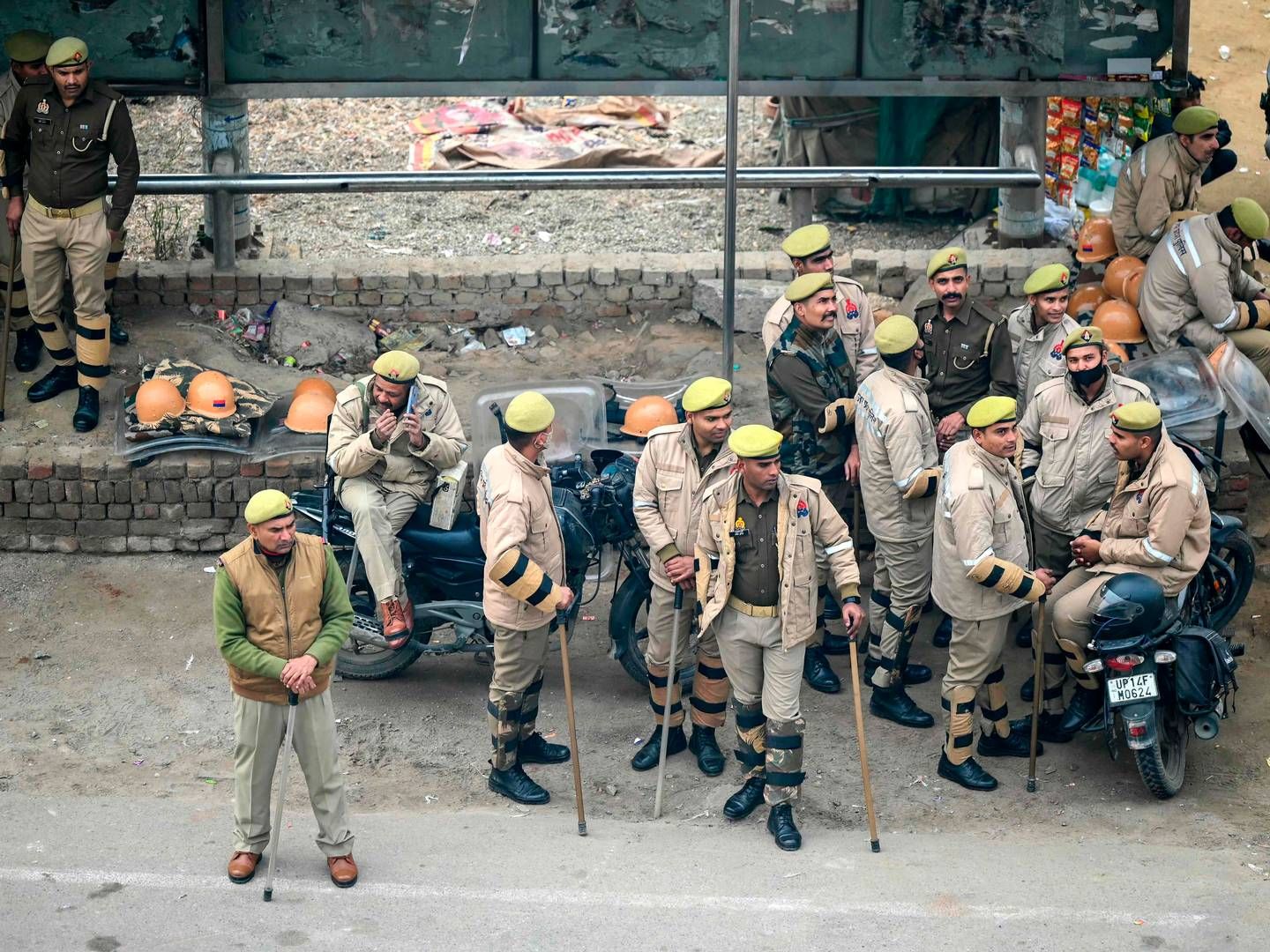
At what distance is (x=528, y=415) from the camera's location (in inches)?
277

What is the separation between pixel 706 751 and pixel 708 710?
7.6 inches

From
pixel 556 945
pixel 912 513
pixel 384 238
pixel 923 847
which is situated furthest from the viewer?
pixel 384 238

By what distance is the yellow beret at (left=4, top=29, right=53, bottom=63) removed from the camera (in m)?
9.52

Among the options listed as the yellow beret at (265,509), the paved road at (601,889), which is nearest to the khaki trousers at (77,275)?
the paved road at (601,889)

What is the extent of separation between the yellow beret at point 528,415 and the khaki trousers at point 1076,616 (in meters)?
2.46

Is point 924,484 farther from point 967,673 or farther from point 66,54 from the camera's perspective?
point 66,54

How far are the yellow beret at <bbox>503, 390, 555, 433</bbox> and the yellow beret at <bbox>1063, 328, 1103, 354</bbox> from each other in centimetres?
250

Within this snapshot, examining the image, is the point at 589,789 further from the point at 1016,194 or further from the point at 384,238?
the point at 384,238

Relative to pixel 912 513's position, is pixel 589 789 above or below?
below

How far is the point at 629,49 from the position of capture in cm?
1060

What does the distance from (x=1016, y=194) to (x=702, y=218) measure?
342 centimetres

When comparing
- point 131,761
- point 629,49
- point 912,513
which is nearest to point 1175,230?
point 912,513

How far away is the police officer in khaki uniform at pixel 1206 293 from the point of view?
9148 mm

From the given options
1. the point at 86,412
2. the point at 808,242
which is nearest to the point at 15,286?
the point at 86,412
